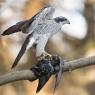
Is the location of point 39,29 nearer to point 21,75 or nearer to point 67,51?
point 21,75

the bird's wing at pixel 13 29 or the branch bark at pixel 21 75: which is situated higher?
the bird's wing at pixel 13 29

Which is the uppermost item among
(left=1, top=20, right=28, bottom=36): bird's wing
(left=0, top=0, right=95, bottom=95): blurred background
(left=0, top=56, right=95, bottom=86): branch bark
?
(left=1, top=20, right=28, bottom=36): bird's wing

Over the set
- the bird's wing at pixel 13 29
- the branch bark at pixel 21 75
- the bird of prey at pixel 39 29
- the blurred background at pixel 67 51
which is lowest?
the blurred background at pixel 67 51

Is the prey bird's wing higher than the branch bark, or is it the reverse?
the prey bird's wing

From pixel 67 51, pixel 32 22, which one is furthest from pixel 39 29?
pixel 67 51

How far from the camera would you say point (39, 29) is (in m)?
1.09

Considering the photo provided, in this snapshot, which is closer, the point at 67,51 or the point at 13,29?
the point at 13,29

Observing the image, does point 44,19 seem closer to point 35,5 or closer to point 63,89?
point 35,5

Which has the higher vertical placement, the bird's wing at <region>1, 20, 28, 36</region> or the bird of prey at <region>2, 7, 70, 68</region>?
the bird's wing at <region>1, 20, 28, 36</region>

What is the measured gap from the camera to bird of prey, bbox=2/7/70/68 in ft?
3.43

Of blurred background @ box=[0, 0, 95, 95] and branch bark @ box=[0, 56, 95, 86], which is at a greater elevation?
branch bark @ box=[0, 56, 95, 86]

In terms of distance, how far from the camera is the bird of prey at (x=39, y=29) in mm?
1046

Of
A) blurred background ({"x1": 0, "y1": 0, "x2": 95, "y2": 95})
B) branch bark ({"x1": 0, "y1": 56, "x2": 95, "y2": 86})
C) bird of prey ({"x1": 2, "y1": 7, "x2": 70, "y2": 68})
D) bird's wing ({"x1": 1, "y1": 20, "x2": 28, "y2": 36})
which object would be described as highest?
bird's wing ({"x1": 1, "y1": 20, "x2": 28, "y2": 36})

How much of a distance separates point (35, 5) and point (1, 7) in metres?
0.44
